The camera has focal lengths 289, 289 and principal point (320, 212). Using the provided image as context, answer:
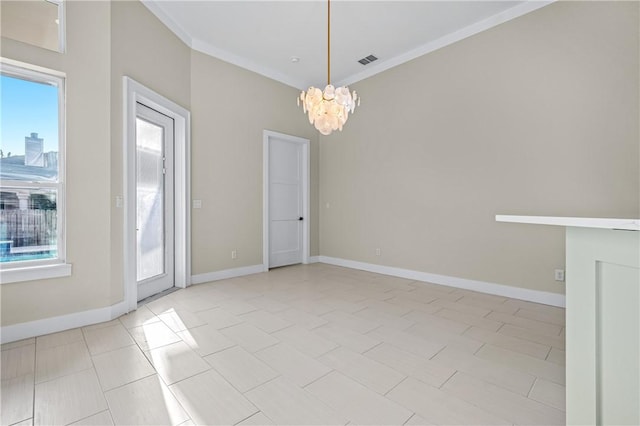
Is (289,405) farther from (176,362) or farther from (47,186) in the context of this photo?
(47,186)

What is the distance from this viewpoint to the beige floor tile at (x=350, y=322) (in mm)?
2611

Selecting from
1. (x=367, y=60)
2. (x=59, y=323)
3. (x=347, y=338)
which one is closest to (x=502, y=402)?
(x=347, y=338)

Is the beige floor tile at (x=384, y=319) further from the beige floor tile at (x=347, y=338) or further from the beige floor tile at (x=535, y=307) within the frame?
the beige floor tile at (x=535, y=307)

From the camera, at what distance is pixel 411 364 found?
2.01 metres

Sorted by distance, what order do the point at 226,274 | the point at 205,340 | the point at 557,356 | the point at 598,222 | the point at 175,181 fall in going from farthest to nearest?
the point at 226,274, the point at 175,181, the point at 205,340, the point at 557,356, the point at 598,222

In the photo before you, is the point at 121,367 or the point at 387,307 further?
the point at 387,307

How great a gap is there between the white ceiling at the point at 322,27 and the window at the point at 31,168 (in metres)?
1.54

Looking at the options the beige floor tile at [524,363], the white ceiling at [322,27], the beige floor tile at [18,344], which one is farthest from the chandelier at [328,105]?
the beige floor tile at [18,344]

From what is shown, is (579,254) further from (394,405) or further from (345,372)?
(345,372)

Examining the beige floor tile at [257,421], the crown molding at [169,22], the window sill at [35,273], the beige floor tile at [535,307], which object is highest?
the crown molding at [169,22]

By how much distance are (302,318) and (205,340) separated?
90 centimetres

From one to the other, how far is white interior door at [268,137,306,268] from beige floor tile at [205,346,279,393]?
3.00 m

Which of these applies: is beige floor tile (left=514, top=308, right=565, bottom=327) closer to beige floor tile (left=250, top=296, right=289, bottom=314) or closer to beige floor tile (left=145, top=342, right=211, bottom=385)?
beige floor tile (left=250, top=296, right=289, bottom=314)

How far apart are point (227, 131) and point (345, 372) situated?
3.70m
